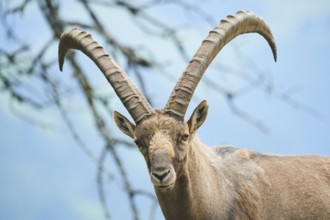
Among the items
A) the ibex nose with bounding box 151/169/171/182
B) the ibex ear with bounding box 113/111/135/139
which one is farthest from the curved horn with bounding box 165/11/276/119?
the ibex nose with bounding box 151/169/171/182

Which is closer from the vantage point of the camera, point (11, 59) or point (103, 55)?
point (103, 55)

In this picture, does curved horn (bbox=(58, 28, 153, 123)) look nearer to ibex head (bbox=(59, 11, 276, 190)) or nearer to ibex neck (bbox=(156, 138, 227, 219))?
ibex head (bbox=(59, 11, 276, 190))

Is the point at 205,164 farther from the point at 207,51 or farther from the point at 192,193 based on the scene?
the point at 207,51

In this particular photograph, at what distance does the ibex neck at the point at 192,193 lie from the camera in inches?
388

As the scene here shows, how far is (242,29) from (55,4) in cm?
467

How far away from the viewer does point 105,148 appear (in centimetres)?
1373

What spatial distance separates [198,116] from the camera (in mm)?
10133

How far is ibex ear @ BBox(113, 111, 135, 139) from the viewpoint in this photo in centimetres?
1010

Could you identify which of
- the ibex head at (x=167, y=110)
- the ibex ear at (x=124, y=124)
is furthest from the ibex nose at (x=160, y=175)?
the ibex ear at (x=124, y=124)

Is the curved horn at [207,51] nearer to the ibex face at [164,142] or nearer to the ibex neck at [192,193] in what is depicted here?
the ibex face at [164,142]

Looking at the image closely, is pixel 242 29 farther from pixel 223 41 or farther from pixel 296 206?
pixel 296 206

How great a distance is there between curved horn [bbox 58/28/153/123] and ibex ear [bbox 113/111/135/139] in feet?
0.52

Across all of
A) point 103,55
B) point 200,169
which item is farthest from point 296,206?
point 103,55

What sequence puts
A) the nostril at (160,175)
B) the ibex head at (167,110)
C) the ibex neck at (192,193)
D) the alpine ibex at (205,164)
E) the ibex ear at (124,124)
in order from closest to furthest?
the nostril at (160,175)
the ibex head at (167,110)
the alpine ibex at (205,164)
the ibex neck at (192,193)
the ibex ear at (124,124)
